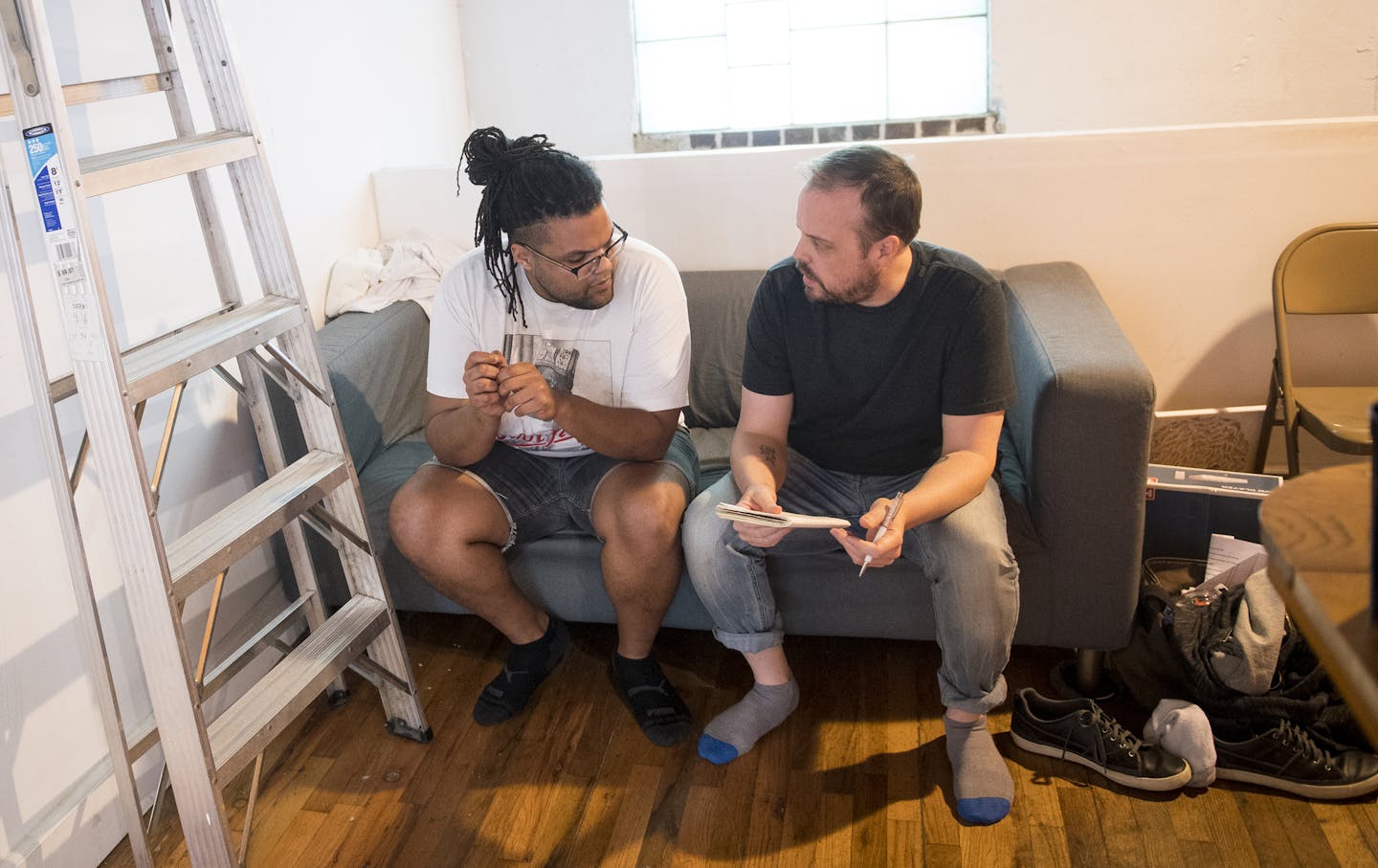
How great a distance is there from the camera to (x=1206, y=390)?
2785 millimetres

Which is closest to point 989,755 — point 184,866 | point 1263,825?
point 1263,825

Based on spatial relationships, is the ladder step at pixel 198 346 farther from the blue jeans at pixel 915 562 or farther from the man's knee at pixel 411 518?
the blue jeans at pixel 915 562

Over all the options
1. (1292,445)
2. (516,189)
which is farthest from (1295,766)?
(516,189)

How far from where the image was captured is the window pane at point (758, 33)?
3555mm

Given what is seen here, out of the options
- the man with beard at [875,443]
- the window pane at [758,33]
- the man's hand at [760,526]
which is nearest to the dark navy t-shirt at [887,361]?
the man with beard at [875,443]

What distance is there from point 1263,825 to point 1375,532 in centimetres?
121

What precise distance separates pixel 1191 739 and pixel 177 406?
5.69 ft

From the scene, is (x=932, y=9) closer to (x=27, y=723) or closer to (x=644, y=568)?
(x=644, y=568)

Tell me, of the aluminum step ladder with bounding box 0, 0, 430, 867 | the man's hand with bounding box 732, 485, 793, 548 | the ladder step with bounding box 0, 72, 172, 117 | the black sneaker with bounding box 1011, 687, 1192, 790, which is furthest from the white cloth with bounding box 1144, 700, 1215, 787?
the ladder step with bounding box 0, 72, 172, 117

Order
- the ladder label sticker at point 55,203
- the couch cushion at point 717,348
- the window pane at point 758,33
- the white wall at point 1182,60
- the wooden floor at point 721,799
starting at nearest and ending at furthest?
the ladder label sticker at point 55,203, the wooden floor at point 721,799, the couch cushion at point 717,348, the white wall at point 1182,60, the window pane at point 758,33

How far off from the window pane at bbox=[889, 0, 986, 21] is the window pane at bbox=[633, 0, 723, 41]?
57 centimetres

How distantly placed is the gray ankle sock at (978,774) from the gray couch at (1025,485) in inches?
9.1

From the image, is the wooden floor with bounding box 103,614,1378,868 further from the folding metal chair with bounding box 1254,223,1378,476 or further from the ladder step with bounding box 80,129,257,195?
the ladder step with bounding box 80,129,257,195

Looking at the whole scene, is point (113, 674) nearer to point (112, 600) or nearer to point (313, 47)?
point (112, 600)
